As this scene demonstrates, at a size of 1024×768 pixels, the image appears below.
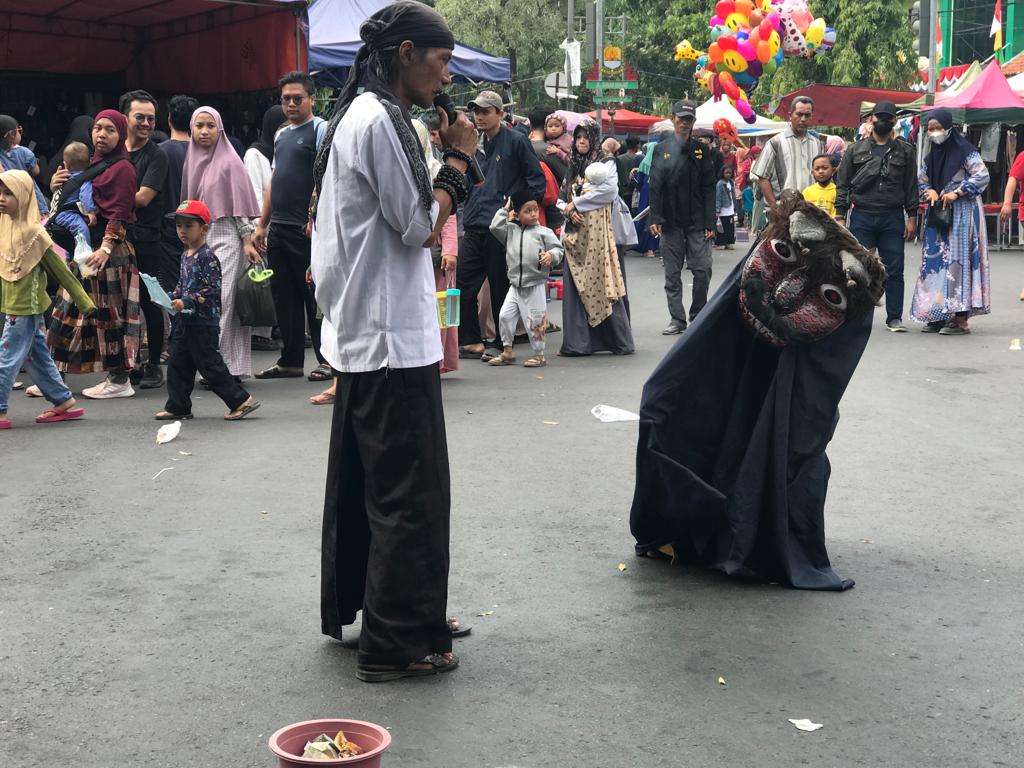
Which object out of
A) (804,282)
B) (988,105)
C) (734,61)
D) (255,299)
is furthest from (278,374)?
(734,61)

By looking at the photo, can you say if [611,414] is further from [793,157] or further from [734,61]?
[734,61]

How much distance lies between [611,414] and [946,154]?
5406mm

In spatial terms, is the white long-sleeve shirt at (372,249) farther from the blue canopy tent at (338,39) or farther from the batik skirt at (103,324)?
the blue canopy tent at (338,39)

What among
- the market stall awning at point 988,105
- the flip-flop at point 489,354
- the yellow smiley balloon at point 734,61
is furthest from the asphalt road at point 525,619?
the yellow smiley balloon at point 734,61

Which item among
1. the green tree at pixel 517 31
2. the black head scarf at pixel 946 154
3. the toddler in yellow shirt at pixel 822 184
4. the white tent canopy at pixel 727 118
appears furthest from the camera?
the green tree at pixel 517 31

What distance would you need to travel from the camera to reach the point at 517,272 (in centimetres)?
1091

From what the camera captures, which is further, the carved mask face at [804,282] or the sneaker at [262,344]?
the sneaker at [262,344]

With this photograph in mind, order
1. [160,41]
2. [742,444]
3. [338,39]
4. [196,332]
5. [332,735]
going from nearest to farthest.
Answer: [332,735] → [742,444] → [196,332] → [160,41] → [338,39]

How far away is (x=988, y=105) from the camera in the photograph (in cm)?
2239

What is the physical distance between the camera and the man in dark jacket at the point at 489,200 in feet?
35.5

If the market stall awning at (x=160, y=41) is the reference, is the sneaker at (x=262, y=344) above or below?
below

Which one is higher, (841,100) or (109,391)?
(841,100)

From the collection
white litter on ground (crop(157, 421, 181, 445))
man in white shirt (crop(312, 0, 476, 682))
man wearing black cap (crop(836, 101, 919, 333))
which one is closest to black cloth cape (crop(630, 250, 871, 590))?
man in white shirt (crop(312, 0, 476, 682))

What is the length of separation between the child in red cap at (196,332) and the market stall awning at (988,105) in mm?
16348
